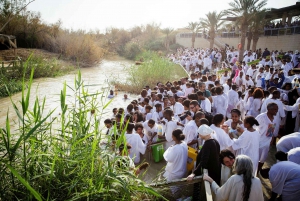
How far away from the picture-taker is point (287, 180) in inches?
121

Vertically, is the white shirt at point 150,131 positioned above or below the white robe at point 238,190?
below

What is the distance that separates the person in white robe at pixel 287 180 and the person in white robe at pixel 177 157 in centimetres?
131

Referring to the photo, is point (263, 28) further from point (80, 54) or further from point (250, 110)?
point (80, 54)

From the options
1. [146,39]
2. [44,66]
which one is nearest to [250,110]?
[44,66]

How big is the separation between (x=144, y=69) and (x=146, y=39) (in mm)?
34730

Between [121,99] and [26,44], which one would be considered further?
[26,44]

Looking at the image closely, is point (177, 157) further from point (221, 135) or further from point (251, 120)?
point (251, 120)

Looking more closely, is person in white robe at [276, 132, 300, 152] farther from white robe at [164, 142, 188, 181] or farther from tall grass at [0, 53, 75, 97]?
tall grass at [0, 53, 75, 97]

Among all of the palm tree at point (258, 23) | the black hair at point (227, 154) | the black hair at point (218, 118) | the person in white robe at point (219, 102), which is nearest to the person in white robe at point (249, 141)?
the black hair at point (218, 118)

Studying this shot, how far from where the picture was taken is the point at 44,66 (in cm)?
1802

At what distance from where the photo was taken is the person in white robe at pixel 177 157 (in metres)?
3.45

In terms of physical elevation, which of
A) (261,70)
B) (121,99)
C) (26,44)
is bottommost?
(121,99)

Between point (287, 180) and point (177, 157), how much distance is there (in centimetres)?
163

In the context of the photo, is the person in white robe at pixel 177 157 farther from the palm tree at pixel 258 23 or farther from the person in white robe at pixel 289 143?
the palm tree at pixel 258 23
